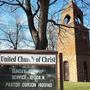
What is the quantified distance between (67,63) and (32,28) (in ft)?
123

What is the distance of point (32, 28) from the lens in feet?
47.6

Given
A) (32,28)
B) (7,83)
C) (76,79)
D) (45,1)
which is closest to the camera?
(7,83)

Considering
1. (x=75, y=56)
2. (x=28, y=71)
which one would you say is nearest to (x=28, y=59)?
(x=28, y=71)

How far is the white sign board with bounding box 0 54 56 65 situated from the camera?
962cm

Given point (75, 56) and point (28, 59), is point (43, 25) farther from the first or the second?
point (75, 56)

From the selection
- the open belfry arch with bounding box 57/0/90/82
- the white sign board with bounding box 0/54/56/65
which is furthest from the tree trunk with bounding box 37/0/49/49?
the open belfry arch with bounding box 57/0/90/82

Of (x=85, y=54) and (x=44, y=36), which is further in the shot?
(x=85, y=54)

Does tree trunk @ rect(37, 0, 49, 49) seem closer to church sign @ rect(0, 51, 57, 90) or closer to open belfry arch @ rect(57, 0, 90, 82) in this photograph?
church sign @ rect(0, 51, 57, 90)

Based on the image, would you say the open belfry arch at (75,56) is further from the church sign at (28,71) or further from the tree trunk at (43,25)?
the church sign at (28,71)

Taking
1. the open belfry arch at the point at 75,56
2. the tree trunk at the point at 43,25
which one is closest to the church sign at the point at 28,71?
the tree trunk at the point at 43,25

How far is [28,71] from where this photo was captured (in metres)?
9.55

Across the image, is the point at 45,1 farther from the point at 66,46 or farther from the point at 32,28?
the point at 66,46

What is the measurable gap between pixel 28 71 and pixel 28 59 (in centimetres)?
34

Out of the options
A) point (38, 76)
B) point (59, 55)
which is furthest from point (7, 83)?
point (59, 55)
